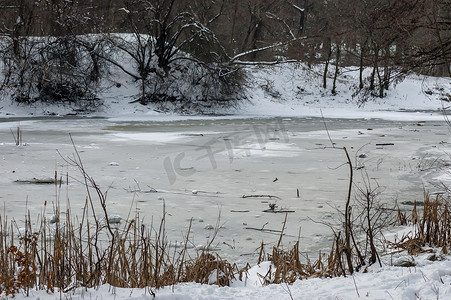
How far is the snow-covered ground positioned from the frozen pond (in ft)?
3.33

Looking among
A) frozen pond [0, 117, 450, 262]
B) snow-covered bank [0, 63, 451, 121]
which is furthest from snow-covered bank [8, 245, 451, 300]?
snow-covered bank [0, 63, 451, 121]

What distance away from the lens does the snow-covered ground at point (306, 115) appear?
10.8ft

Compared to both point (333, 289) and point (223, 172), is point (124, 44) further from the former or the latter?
point (333, 289)

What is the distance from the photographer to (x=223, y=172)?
363 inches

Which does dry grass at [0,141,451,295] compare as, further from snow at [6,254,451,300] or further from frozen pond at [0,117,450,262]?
frozen pond at [0,117,450,262]

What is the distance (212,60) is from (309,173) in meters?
16.2

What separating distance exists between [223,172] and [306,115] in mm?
14937

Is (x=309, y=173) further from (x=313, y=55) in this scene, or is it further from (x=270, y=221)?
(x=313, y=55)

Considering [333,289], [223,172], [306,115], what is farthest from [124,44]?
[333,289]

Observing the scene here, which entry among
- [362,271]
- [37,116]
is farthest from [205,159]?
[37,116]

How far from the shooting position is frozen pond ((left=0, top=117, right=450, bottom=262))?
5.97 meters

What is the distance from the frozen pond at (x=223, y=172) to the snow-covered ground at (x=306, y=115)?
40.0 inches

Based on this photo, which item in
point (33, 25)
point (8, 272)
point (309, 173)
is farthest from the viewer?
point (33, 25)

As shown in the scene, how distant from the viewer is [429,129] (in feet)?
56.6
